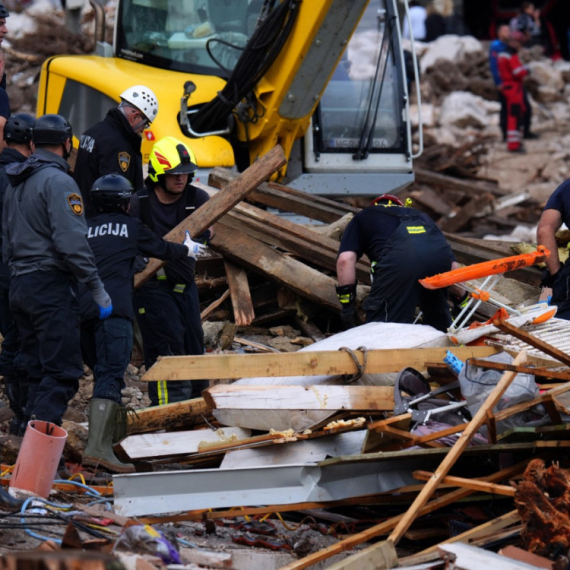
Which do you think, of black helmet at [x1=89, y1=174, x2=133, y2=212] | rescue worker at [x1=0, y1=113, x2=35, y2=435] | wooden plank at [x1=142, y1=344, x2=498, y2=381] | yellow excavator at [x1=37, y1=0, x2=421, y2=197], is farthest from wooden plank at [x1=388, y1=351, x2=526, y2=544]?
yellow excavator at [x1=37, y1=0, x2=421, y2=197]

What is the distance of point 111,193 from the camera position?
662 centimetres

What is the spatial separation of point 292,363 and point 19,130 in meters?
2.40

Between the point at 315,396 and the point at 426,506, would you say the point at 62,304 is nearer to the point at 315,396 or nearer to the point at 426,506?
the point at 315,396

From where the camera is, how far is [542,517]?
15.0 ft

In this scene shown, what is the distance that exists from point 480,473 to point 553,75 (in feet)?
62.1

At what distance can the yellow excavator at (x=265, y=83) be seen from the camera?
916 cm

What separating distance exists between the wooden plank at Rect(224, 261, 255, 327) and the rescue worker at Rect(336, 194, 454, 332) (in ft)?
3.16

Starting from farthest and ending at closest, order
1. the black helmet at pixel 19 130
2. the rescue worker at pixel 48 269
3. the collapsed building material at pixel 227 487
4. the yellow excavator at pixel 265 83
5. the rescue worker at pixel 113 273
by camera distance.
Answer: the yellow excavator at pixel 265 83
the black helmet at pixel 19 130
the rescue worker at pixel 113 273
the rescue worker at pixel 48 269
the collapsed building material at pixel 227 487

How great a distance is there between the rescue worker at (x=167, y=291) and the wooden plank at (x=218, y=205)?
0.08m

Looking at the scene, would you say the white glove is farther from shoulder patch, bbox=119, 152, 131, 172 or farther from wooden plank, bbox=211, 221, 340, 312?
wooden plank, bbox=211, 221, 340, 312

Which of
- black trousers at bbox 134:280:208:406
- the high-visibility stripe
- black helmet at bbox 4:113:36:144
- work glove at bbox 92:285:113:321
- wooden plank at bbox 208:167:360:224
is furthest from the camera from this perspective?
wooden plank at bbox 208:167:360:224

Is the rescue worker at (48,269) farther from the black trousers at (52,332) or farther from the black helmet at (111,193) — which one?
the black helmet at (111,193)

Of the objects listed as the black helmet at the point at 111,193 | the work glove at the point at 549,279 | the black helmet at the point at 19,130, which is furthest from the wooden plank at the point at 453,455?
the black helmet at the point at 19,130

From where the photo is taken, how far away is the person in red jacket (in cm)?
1895
